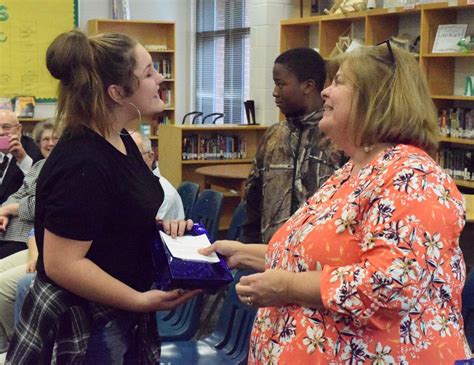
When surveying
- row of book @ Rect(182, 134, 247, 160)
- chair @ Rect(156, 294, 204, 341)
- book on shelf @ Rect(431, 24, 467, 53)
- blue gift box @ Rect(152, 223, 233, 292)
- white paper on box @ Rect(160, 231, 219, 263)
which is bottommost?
chair @ Rect(156, 294, 204, 341)

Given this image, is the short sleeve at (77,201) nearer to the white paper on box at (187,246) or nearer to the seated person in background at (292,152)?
the white paper on box at (187,246)

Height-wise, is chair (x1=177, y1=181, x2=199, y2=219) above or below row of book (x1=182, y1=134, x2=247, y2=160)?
above

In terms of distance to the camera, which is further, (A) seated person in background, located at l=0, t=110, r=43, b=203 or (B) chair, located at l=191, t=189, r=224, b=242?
(A) seated person in background, located at l=0, t=110, r=43, b=203

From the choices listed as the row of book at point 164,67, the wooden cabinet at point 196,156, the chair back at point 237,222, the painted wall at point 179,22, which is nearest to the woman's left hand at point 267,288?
the chair back at point 237,222

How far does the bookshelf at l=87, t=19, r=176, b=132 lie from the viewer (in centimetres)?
898

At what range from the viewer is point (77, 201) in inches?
65.6

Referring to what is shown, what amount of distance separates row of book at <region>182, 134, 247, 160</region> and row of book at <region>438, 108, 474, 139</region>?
2.47 m

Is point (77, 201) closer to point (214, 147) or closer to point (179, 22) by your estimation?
point (214, 147)

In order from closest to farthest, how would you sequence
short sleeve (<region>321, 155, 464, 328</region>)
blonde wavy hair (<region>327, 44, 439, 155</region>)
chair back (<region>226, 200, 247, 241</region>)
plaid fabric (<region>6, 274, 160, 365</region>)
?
1. short sleeve (<region>321, 155, 464, 328</region>)
2. blonde wavy hair (<region>327, 44, 439, 155</region>)
3. plaid fabric (<region>6, 274, 160, 365</region>)
4. chair back (<region>226, 200, 247, 241</region>)

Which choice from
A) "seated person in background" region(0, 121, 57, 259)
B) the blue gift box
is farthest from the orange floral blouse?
"seated person in background" region(0, 121, 57, 259)

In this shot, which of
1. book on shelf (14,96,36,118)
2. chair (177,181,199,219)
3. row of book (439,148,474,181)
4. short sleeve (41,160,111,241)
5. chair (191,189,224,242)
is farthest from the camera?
book on shelf (14,96,36,118)

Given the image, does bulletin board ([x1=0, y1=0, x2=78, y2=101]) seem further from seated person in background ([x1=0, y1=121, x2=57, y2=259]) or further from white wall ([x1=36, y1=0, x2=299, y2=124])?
seated person in background ([x1=0, y1=121, x2=57, y2=259])

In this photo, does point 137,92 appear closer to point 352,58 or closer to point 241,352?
point 352,58

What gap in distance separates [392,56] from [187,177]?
6250 mm
